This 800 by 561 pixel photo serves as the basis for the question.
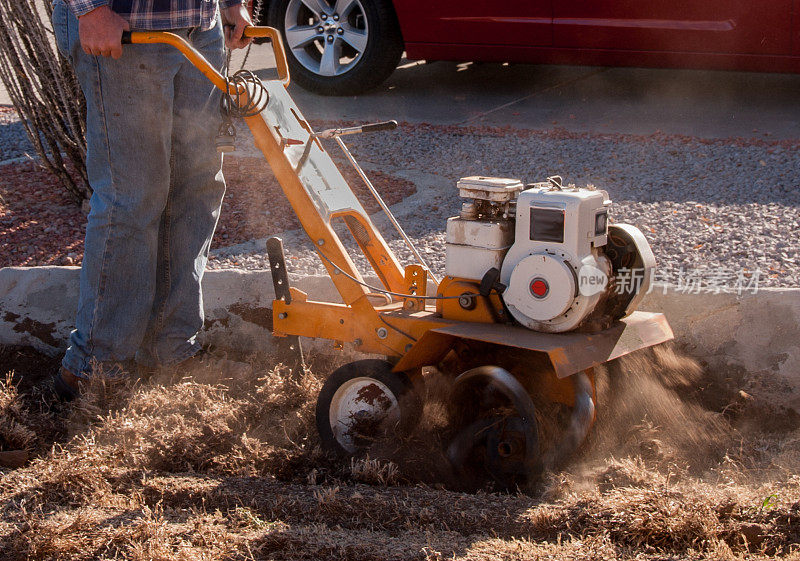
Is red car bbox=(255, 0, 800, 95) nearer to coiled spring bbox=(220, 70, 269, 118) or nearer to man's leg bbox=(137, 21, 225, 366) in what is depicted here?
man's leg bbox=(137, 21, 225, 366)

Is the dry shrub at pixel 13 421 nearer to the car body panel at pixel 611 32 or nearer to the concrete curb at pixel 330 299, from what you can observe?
the concrete curb at pixel 330 299

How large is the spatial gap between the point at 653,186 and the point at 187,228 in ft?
9.06

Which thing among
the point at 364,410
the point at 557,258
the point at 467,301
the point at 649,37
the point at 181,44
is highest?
the point at 649,37

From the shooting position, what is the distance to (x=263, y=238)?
188 inches

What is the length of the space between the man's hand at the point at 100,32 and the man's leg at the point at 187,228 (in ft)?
1.42

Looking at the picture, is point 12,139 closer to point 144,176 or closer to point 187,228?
point 187,228

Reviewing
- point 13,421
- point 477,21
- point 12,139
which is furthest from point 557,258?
point 12,139

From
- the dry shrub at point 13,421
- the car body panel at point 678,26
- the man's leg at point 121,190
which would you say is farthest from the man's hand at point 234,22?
the car body panel at point 678,26

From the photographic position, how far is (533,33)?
6.92 m

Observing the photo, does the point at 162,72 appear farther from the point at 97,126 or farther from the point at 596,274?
the point at 596,274

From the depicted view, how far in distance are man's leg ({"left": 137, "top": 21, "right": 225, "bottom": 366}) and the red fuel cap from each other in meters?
1.31

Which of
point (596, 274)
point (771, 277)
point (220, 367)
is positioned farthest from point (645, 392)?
point (220, 367)

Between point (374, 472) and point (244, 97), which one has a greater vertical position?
point (244, 97)

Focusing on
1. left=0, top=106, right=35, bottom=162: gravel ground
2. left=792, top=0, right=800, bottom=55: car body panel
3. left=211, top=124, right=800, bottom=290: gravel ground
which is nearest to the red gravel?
left=211, top=124, right=800, bottom=290: gravel ground
